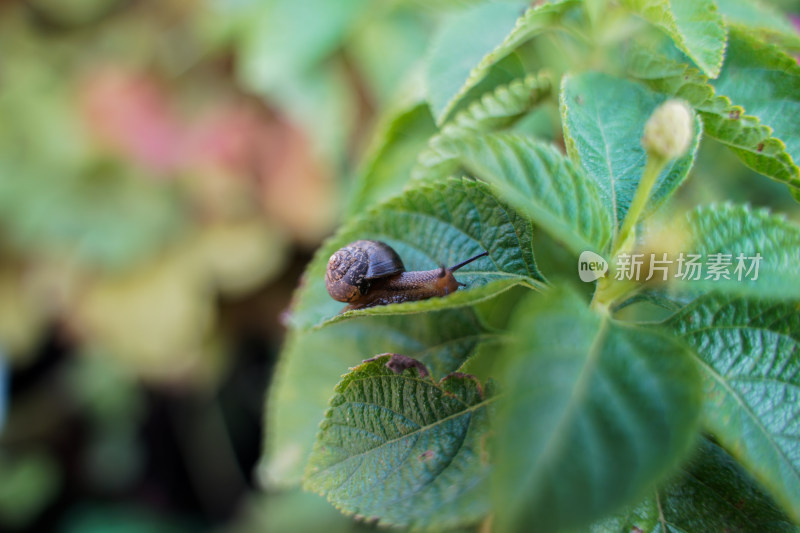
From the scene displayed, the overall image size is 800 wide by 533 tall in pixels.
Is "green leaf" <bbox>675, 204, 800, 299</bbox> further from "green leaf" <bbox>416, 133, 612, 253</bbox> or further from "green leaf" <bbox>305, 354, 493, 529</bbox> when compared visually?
"green leaf" <bbox>305, 354, 493, 529</bbox>

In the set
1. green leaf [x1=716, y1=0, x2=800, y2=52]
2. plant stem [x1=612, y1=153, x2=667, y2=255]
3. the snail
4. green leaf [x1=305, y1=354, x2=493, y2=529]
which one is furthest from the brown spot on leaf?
green leaf [x1=716, y1=0, x2=800, y2=52]

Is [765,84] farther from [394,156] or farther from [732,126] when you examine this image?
[394,156]

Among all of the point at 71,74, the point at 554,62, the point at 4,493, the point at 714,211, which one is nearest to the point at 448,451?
the point at 714,211

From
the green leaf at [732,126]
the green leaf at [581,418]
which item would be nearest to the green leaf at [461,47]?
the green leaf at [732,126]

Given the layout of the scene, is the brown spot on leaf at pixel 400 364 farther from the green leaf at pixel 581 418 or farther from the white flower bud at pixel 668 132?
the white flower bud at pixel 668 132

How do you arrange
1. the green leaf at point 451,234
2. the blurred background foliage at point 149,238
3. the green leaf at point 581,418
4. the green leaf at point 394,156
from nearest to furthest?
1. the green leaf at point 581,418
2. the green leaf at point 451,234
3. the green leaf at point 394,156
4. the blurred background foliage at point 149,238

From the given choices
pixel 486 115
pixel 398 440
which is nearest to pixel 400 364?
pixel 398 440

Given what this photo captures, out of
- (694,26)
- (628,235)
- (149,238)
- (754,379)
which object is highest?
(694,26)
